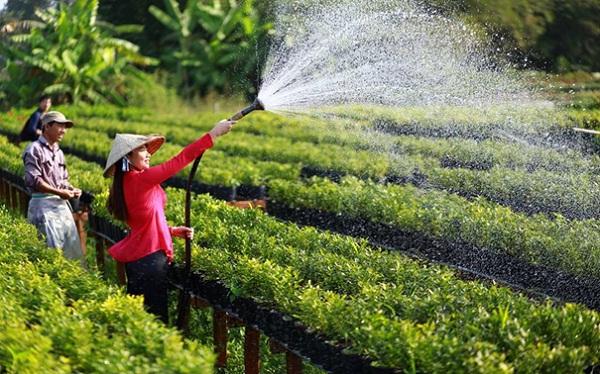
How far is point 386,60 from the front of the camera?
33.0ft

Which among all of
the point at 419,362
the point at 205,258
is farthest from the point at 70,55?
the point at 419,362

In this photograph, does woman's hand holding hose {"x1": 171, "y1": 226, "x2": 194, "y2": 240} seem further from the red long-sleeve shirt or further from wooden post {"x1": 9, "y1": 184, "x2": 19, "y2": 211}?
wooden post {"x1": 9, "y1": 184, "x2": 19, "y2": 211}

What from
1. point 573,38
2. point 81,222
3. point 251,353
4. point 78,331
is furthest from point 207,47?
point 78,331

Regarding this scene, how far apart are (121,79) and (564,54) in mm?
14964

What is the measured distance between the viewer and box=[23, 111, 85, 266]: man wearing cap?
6559mm

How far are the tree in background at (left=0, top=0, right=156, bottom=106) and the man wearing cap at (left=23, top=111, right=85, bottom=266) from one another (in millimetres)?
16852

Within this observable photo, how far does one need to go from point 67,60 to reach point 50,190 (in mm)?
17417

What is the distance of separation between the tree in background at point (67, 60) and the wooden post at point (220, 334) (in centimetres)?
1871

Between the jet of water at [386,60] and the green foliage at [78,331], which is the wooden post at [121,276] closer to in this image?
the green foliage at [78,331]

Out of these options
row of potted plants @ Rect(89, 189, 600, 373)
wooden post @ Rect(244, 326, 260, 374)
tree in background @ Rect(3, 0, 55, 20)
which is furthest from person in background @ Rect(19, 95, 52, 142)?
tree in background @ Rect(3, 0, 55, 20)

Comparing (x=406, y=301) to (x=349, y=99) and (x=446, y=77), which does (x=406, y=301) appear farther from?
(x=446, y=77)

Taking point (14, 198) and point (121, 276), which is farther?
point (14, 198)

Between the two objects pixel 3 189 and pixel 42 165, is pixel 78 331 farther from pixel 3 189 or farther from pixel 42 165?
pixel 3 189

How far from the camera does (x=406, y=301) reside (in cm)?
429
